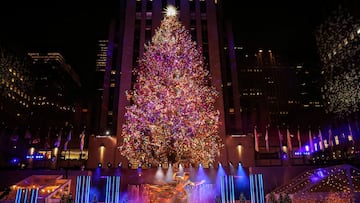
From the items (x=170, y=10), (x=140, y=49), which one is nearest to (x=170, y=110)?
(x=140, y=49)

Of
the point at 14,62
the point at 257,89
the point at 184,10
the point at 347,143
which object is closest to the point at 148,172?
the point at 184,10

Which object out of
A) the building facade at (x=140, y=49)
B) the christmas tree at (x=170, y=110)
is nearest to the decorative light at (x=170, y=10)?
the building facade at (x=140, y=49)

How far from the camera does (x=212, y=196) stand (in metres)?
16.6

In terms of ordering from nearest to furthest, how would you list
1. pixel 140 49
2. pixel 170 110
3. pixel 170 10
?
pixel 170 110
pixel 140 49
pixel 170 10

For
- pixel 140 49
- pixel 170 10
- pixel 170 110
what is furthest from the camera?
pixel 170 10

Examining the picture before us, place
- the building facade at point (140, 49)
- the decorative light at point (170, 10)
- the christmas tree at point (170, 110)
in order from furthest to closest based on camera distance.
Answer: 1. the decorative light at point (170, 10)
2. the building facade at point (140, 49)
3. the christmas tree at point (170, 110)

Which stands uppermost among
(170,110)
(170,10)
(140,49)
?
(170,10)

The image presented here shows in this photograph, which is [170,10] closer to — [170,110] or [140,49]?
[140,49]

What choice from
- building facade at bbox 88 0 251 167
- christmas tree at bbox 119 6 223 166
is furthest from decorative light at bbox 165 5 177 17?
christmas tree at bbox 119 6 223 166

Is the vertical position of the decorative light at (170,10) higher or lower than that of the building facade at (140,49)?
higher

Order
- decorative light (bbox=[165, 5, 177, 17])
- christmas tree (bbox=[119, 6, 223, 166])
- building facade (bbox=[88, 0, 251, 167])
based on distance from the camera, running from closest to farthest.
Answer: christmas tree (bbox=[119, 6, 223, 166]) < building facade (bbox=[88, 0, 251, 167]) < decorative light (bbox=[165, 5, 177, 17])

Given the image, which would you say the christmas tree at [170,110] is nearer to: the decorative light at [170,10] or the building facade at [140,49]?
the building facade at [140,49]

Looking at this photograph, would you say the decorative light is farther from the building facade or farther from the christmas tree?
the christmas tree

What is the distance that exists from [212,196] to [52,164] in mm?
13879
